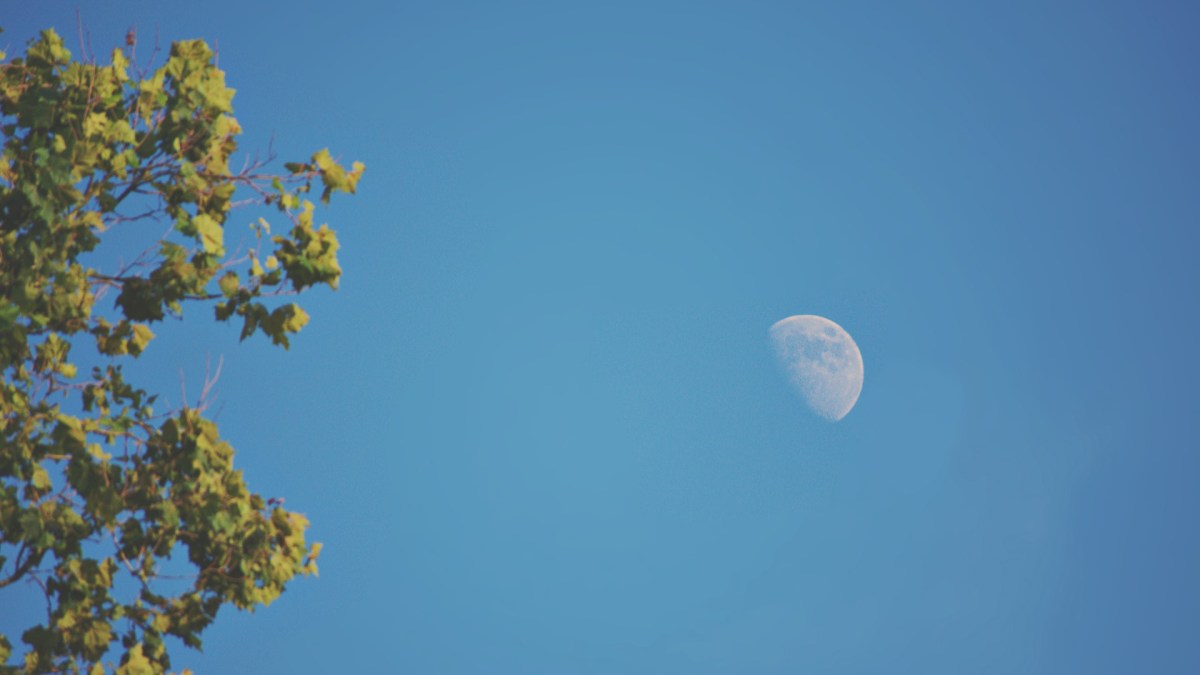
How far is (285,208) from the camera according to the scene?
12.7m

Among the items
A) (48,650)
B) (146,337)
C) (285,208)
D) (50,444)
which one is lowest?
(48,650)

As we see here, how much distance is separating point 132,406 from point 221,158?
2.97 metres

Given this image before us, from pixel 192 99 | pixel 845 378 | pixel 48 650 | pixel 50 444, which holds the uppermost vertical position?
pixel 845 378

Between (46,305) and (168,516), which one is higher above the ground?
(46,305)

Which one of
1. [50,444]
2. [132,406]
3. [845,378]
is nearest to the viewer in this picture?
[50,444]

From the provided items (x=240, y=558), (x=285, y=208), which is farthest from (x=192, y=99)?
(x=240, y=558)

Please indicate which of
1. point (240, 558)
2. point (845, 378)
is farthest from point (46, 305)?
point (845, 378)

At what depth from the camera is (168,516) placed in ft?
37.7

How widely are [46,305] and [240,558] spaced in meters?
3.33

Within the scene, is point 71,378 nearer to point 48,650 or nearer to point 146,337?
point 146,337

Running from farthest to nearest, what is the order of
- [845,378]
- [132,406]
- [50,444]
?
[845,378] → [132,406] → [50,444]

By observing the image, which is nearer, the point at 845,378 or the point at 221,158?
the point at 221,158

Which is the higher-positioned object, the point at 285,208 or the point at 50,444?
the point at 285,208

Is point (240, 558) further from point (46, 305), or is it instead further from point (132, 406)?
point (46, 305)
